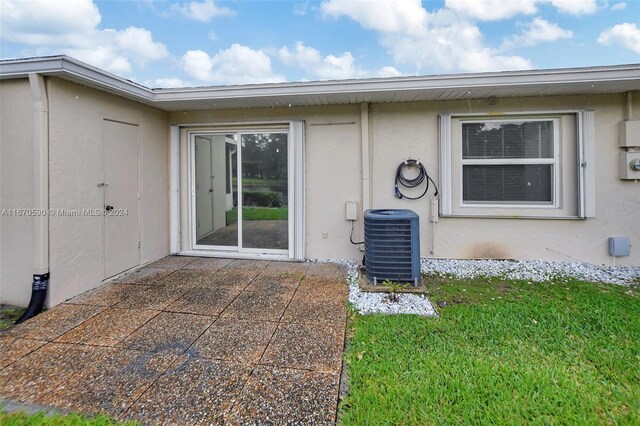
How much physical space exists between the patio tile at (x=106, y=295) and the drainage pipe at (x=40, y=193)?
1.08 ft

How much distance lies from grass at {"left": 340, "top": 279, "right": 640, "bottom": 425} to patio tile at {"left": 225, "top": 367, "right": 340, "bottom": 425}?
Result: 122 millimetres

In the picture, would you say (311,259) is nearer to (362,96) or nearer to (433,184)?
(433,184)

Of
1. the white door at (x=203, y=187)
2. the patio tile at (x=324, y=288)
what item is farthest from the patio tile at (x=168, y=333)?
the white door at (x=203, y=187)

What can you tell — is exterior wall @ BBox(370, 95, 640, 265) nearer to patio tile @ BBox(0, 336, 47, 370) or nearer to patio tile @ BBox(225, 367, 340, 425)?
patio tile @ BBox(225, 367, 340, 425)

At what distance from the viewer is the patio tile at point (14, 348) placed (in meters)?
2.29

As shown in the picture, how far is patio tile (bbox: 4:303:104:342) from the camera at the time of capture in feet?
8.74

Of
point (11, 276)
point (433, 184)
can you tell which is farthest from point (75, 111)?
point (433, 184)

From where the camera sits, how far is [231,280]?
4082 mm

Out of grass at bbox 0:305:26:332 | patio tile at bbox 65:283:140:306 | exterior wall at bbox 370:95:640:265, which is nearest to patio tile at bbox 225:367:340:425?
patio tile at bbox 65:283:140:306

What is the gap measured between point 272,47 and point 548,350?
8.76 metres

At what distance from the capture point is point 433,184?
4.72 m

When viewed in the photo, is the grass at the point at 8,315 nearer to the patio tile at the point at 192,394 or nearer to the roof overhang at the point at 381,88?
the patio tile at the point at 192,394

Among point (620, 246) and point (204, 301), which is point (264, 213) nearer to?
point (204, 301)

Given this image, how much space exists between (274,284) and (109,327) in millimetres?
1775
